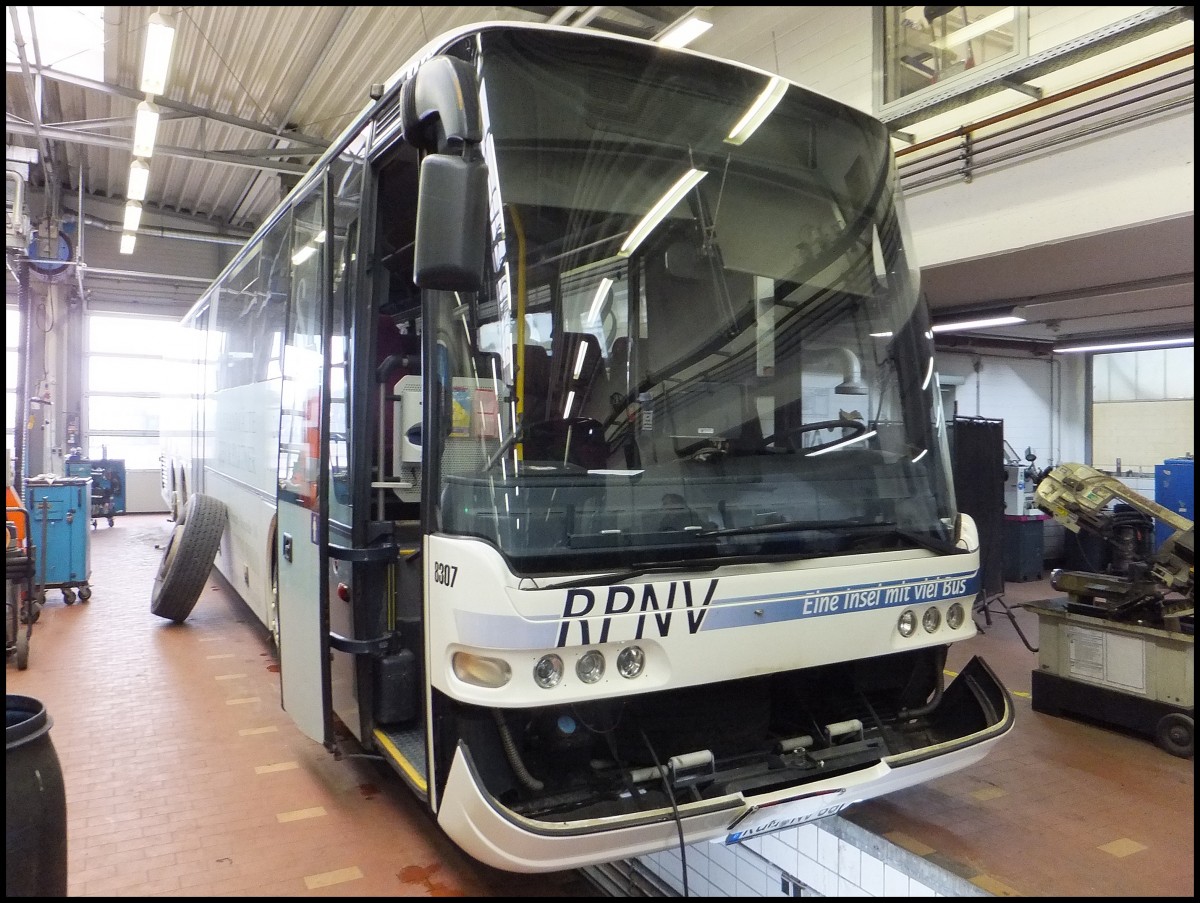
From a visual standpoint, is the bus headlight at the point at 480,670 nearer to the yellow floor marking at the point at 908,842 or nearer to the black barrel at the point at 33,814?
the black barrel at the point at 33,814

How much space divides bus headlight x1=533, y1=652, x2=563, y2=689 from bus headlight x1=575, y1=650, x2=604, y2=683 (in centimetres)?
6

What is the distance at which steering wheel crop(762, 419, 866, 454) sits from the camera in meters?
3.01

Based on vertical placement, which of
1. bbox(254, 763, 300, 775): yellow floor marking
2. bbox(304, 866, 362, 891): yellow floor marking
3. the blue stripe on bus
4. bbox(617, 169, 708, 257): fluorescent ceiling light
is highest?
bbox(617, 169, 708, 257): fluorescent ceiling light

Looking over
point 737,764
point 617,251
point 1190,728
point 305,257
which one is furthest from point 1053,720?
point 305,257

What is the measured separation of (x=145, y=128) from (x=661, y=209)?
7012 millimetres

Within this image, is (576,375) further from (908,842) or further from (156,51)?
(156,51)

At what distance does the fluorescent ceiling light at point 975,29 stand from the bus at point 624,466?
114 inches

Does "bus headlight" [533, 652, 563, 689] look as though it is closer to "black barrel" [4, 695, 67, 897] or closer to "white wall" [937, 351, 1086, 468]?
"black barrel" [4, 695, 67, 897]

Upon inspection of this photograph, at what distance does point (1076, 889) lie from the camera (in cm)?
317

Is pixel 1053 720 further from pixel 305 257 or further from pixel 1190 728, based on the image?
pixel 305 257

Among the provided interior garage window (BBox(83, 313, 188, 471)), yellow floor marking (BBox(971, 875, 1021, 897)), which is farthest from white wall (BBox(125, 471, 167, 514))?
yellow floor marking (BBox(971, 875, 1021, 897))

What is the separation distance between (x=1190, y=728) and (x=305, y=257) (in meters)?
5.17

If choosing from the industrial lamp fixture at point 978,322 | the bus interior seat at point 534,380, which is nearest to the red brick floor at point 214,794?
→ the bus interior seat at point 534,380

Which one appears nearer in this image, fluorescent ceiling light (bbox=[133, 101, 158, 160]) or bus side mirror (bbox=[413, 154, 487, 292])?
bus side mirror (bbox=[413, 154, 487, 292])
